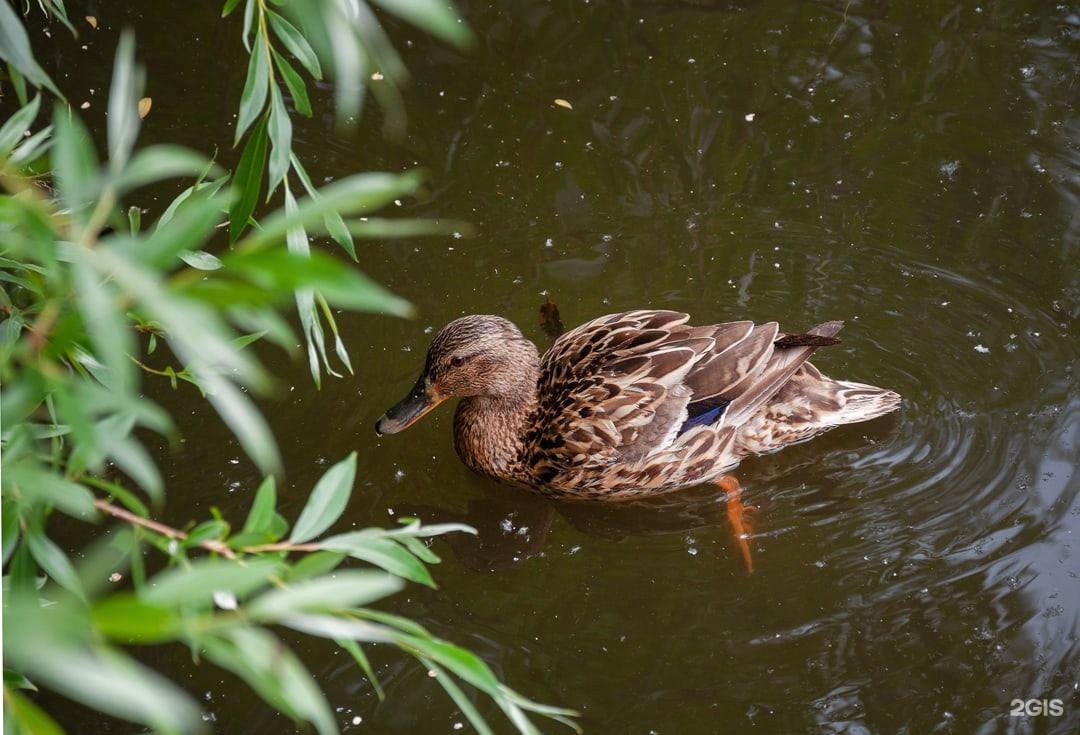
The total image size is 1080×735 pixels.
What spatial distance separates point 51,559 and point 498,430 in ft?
9.63

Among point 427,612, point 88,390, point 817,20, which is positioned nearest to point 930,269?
point 817,20

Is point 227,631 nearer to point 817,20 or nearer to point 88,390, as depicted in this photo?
point 88,390

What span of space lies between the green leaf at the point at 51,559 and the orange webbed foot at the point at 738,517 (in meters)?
3.01

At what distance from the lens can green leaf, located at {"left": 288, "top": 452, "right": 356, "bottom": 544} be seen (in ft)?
6.91

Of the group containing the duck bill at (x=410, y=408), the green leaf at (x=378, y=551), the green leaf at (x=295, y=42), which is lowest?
the duck bill at (x=410, y=408)

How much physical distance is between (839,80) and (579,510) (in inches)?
128

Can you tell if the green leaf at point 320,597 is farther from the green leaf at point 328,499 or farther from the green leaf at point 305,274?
the green leaf at point 328,499

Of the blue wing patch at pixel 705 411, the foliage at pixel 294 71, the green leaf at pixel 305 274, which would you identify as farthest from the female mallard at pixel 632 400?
the green leaf at pixel 305 274

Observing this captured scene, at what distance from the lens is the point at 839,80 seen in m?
6.52

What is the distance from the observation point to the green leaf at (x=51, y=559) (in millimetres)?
2055

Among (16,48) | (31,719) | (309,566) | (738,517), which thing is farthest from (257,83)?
(738,517)

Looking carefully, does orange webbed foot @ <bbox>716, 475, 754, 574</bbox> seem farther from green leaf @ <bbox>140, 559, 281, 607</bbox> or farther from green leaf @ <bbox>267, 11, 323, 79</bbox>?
green leaf @ <bbox>140, 559, 281, 607</bbox>

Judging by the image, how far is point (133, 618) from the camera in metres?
1.25

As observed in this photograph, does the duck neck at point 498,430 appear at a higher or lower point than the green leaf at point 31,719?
lower
